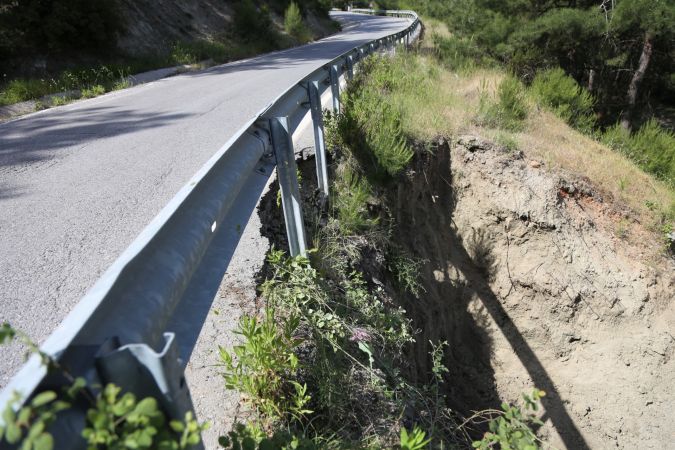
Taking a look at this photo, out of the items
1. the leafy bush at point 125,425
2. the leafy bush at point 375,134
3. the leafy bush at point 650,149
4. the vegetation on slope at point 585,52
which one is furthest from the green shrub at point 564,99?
the leafy bush at point 125,425

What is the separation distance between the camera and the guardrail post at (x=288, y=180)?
9.32 ft

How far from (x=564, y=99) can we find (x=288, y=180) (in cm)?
1041

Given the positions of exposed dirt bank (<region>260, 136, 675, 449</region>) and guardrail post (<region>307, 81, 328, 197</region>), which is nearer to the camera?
guardrail post (<region>307, 81, 328, 197</region>)

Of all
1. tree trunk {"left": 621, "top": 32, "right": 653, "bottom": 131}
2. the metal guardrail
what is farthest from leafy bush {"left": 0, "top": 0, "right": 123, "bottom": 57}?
tree trunk {"left": 621, "top": 32, "right": 653, "bottom": 131}

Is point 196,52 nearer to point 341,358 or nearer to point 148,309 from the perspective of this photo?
point 341,358

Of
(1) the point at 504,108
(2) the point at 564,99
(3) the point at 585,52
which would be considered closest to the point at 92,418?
(1) the point at 504,108

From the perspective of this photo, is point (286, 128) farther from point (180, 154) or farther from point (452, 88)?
point (452, 88)

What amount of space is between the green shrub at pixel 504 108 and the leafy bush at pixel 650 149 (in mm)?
2751

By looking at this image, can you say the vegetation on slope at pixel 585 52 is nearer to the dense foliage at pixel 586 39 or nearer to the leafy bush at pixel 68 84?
the dense foliage at pixel 586 39

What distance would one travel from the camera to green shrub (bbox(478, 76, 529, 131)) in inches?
348

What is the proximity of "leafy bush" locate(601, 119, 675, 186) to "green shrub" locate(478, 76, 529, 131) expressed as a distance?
108 inches

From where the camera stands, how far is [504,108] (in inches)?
360

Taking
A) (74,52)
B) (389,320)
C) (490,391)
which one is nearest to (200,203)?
(389,320)

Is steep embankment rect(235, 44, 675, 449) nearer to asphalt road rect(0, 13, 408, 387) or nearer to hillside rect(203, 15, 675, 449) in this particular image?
hillside rect(203, 15, 675, 449)
